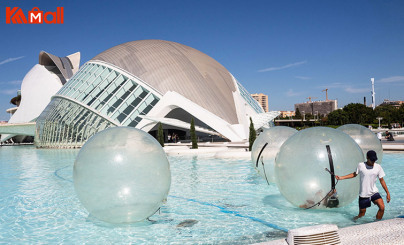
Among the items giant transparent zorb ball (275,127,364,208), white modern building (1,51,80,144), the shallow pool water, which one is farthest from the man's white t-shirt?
white modern building (1,51,80,144)

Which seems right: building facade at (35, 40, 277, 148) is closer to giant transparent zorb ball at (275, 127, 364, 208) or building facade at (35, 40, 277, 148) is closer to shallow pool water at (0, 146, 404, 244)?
shallow pool water at (0, 146, 404, 244)

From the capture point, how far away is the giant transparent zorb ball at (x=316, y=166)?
243 inches

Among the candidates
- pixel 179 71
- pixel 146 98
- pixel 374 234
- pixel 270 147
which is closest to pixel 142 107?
pixel 146 98

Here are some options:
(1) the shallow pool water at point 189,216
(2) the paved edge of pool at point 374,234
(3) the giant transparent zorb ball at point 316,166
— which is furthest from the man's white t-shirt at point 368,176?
(2) the paved edge of pool at point 374,234

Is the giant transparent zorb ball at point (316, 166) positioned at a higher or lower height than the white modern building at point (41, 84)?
lower

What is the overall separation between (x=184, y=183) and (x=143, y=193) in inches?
210

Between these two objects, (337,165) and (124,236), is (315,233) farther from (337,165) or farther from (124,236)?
(124,236)

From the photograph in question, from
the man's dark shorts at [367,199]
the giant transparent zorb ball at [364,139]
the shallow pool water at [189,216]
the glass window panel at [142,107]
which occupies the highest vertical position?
the glass window panel at [142,107]

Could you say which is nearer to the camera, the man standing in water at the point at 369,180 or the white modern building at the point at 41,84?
the man standing in water at the point at 369,180

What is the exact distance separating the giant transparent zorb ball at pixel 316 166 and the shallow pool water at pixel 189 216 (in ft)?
1.60

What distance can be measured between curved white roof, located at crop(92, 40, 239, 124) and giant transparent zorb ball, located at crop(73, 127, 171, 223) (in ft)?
77.0

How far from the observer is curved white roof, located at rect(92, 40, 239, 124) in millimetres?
30547

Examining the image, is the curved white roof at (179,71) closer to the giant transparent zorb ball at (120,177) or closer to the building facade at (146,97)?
the building facade at (146,97)

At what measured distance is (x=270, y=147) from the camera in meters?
9.35
